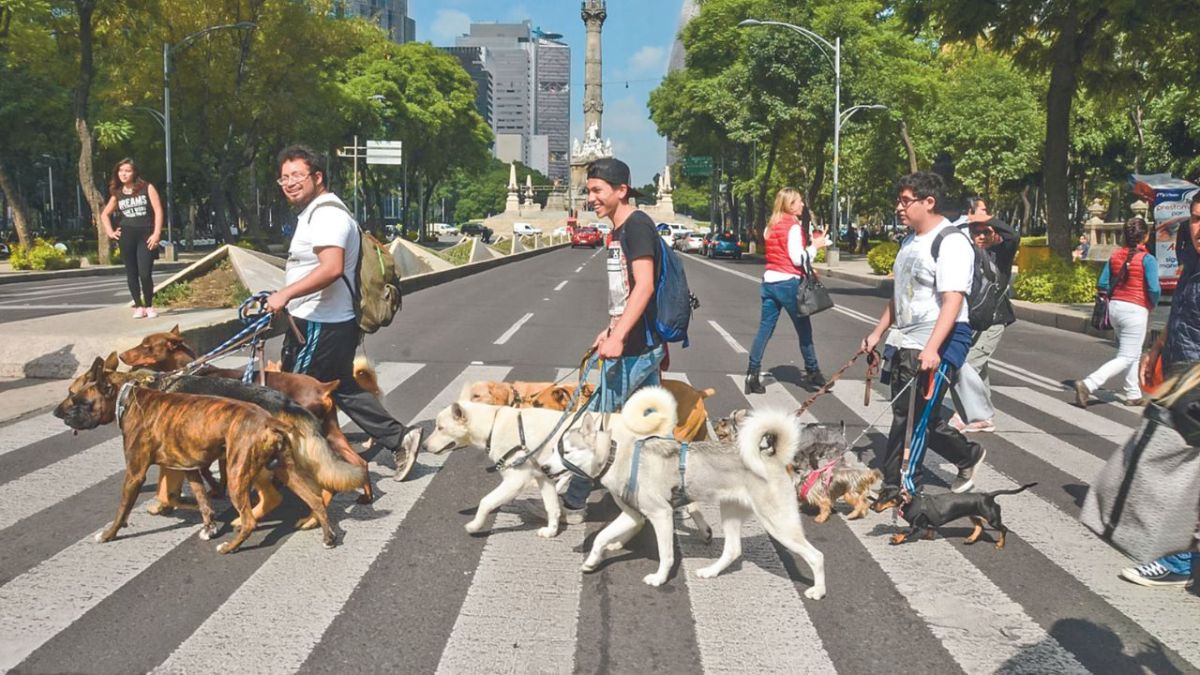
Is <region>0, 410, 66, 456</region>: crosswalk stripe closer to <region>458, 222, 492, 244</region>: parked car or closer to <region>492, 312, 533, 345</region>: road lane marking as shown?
<region>492, 312, 533, 345</region>: road lane marking

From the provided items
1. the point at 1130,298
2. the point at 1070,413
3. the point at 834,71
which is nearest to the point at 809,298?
the point at 1070,413

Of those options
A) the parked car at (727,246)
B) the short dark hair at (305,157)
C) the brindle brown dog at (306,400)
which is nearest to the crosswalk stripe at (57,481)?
the brindle brown dog at (306,400)

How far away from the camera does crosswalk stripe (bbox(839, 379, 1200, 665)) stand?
402 centimetres

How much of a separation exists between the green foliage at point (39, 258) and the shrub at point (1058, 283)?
90.9 feet

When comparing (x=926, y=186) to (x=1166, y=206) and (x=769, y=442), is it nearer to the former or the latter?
(x=769, y=442)

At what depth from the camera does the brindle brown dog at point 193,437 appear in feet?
14.8

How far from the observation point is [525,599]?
4250 millimetres

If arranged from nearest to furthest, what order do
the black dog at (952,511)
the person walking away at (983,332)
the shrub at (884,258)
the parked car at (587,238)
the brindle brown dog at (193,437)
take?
the brindle brown dog at (193,437)
the black dog at (952,511)
the person walking away at (983,332)
the shrub at (884,258)
the parked car at (587,238)

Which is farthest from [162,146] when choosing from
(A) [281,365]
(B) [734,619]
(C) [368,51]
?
(B) [734,619]

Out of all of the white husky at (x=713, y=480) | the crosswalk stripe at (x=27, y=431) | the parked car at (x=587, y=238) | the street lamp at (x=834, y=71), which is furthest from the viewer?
the parked car at (x=587, y=238)

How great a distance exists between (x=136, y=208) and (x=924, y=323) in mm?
9018

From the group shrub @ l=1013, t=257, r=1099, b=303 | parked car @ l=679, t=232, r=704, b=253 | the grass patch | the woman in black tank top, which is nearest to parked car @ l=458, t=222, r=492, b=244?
parked car @ l=679, t=232, r=704, b=253

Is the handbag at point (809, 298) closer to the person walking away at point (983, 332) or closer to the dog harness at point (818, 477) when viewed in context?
the person walking away at point (983, 332)

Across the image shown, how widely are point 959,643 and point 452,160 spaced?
67.7 m
